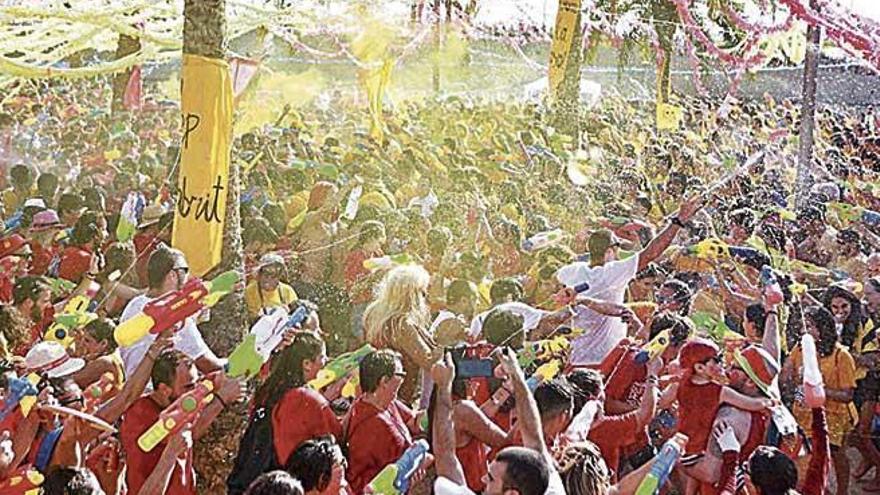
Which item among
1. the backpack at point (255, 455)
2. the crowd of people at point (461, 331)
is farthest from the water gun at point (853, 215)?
the backpack at point (255, 455)

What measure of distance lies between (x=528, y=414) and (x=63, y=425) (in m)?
1.77

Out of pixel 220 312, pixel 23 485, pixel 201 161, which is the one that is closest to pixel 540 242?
pixel 220 312

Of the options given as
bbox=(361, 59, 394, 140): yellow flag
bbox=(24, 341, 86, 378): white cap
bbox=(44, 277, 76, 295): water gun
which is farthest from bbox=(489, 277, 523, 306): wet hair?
bbox=(361, 59, 394, 140): yellow flag

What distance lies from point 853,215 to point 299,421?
7.15m

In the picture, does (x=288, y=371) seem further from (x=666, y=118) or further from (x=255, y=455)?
(x=666, y=118)

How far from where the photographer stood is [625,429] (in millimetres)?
4422

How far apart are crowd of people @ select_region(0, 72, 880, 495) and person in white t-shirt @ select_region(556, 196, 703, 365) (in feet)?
0.05

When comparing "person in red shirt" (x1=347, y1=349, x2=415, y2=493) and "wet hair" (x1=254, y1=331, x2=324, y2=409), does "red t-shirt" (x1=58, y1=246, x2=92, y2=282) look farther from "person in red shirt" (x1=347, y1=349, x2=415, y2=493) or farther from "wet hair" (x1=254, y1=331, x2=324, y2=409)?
"person in red shirt" (x1=347, y1=349, x2=415, y2=493)

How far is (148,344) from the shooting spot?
4594 mm

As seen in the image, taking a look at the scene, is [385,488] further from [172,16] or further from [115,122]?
[115,122]

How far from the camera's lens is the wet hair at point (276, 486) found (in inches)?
119

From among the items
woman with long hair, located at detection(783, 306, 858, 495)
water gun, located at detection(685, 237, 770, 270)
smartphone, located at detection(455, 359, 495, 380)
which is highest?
water gun, located at detection(685, 237, 770, 270)

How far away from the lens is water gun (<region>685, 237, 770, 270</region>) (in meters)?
6.67

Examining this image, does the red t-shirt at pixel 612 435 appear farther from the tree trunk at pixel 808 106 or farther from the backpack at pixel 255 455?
the tree trunk at pixel 808 106
